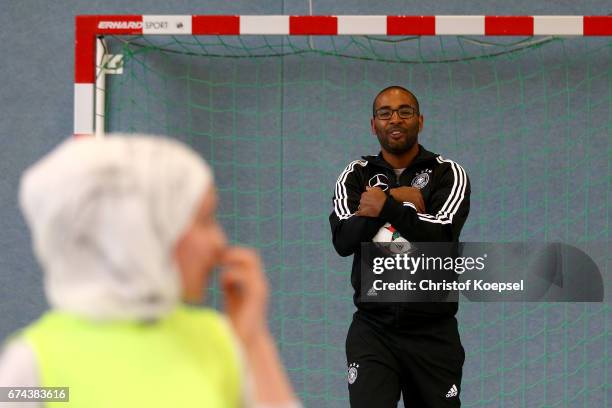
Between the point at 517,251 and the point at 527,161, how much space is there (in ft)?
1.69

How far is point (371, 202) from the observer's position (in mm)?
3369

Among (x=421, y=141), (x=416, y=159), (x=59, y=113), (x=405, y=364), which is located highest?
(x=59, y=113)

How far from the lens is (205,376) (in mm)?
1079

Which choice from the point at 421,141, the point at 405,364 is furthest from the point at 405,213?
the point at 421,141

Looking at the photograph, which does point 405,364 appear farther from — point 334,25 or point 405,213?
point 334,25

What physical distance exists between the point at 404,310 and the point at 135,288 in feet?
8.47

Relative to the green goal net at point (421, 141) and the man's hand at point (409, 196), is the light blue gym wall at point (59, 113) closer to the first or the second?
the green goal net at point (421, 141)

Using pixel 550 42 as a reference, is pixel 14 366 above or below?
below

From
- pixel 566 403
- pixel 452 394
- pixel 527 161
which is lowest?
pixel 566 403

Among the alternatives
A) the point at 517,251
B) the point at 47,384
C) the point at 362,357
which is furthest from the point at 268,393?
the point at 517,251

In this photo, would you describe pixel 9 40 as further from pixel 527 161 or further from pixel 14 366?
pixel 14 366

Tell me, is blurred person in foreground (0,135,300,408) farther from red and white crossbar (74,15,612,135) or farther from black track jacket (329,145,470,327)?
red and white crossbar (74,15,612,135)

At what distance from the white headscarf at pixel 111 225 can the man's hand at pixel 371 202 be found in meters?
2.35

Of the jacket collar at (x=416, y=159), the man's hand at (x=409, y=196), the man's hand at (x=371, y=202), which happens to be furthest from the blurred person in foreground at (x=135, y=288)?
the jacket collar at (x=416, y=159)
